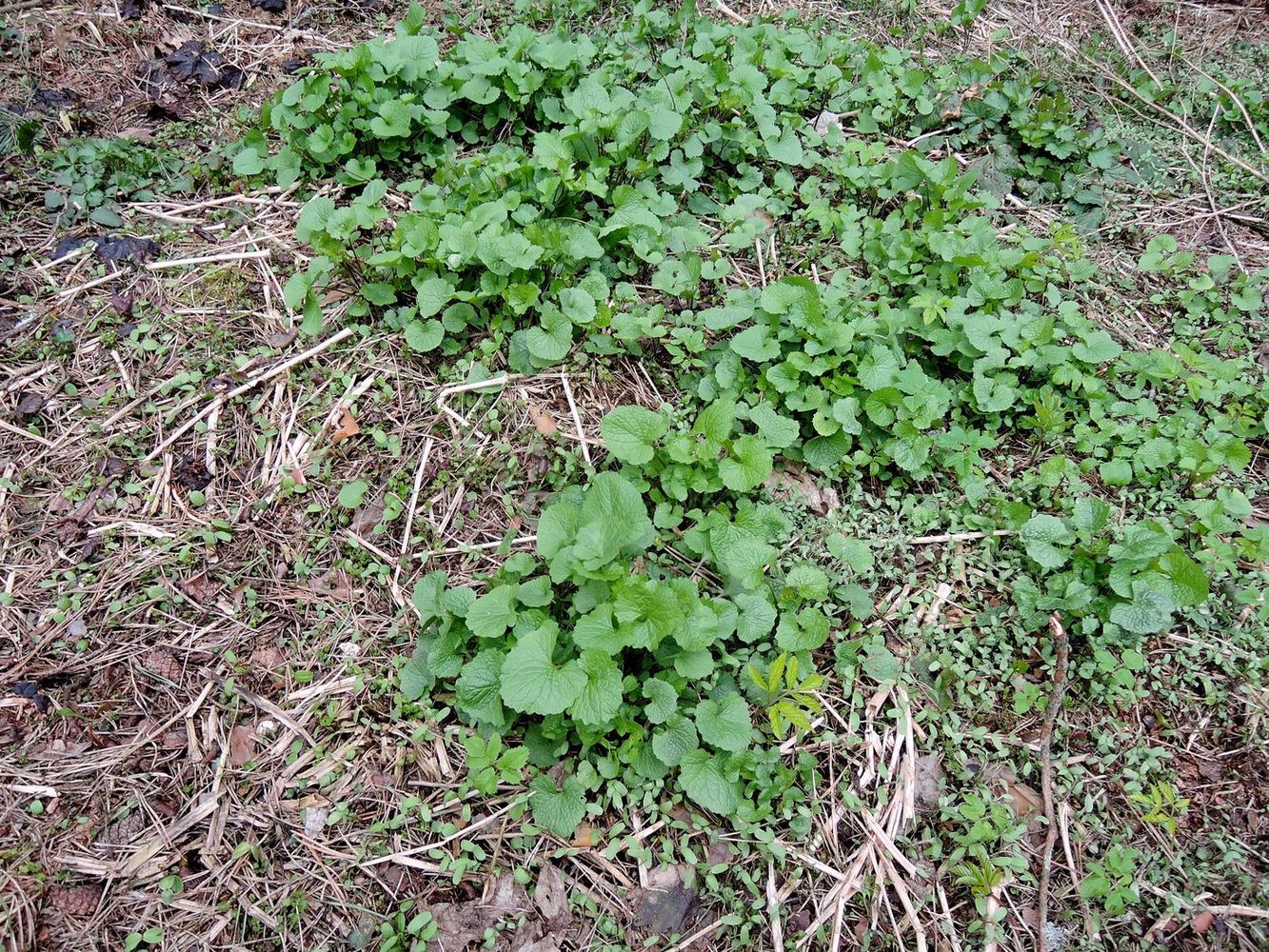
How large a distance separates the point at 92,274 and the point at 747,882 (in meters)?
3.38

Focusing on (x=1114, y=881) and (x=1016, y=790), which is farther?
(x=1016, y=790)

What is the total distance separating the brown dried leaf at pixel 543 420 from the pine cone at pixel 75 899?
6.08 ft

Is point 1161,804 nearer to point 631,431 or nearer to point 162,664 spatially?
point 631,431

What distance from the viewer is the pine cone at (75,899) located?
203 centimetres

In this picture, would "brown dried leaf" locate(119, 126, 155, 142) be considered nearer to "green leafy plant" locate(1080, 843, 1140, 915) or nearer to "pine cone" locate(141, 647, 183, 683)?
"pine cone" locate(141, 647, 183, 683)

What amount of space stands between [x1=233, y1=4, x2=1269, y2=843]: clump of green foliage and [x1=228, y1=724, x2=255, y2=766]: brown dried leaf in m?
0.49

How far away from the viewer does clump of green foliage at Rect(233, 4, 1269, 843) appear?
2289mm

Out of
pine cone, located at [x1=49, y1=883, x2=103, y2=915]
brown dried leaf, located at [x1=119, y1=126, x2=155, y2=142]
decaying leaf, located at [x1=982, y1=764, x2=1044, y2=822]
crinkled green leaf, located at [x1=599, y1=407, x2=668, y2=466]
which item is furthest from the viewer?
brown dried leaf, located at [x1=119, y1=126, x2=155, y2=142]

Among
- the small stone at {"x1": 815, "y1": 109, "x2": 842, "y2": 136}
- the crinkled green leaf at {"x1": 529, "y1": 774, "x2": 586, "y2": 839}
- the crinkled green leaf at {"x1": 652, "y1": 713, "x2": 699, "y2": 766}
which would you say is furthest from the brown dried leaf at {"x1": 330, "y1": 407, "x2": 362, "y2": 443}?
the small stone at {"x1": 815, "y1": 109, "x2": 842, "y2": 136}

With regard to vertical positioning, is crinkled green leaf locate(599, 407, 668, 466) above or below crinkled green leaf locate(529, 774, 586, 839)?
above

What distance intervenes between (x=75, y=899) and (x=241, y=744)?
1.67 ft

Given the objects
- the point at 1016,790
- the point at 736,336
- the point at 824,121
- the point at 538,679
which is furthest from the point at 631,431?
the point at 824,121

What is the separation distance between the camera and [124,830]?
2146 millimetres

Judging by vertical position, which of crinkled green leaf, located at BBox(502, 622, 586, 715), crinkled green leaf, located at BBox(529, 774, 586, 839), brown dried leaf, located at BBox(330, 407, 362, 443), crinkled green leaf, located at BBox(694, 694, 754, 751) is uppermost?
brown dried leaf, located at BBox(330, 407, 362, 443)
